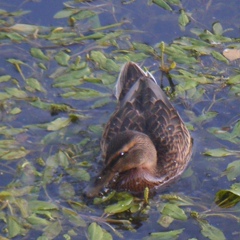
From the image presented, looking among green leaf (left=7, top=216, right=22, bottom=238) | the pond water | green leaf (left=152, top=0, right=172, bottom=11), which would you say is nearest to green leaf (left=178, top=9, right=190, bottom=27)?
the pond water

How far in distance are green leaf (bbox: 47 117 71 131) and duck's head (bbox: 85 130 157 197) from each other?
0.73m

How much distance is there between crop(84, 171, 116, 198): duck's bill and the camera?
21.2ft

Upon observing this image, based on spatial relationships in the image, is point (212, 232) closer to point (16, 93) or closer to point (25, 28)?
point (16, 93)

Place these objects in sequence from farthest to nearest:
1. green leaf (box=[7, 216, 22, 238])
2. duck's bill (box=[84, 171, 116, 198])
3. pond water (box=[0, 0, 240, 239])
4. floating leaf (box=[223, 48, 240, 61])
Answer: floating leaf (box=[223, 48, 240, 61]) → duck's bill (box=[84, 171, 116, 198]) → pond water (box=[0, 0, 240, 239]) → green leaf (box=[7, 216, 22, 238])

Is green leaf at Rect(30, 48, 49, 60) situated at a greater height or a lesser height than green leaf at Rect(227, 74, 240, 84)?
greater

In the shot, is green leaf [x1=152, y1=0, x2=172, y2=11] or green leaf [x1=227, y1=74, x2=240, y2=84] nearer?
green leaf [x1=227, y1=74, x2=240, y2=84]

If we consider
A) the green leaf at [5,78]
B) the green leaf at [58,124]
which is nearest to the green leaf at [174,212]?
the green leaf at [58,124]

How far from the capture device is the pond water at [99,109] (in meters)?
6.30

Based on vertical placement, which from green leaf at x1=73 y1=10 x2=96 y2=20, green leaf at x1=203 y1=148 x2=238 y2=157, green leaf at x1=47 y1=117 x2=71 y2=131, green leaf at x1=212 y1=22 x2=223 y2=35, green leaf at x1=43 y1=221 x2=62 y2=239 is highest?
green leaf at x1=73 y1=10 x2=96 y2=20

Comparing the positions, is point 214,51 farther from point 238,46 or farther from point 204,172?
point 204,172

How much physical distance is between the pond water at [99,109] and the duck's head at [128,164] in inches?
5.1

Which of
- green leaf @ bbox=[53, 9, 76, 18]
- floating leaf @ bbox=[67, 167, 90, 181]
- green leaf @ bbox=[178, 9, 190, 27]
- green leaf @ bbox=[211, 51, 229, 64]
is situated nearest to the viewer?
floating leaf @ bbox=[67, 167, 90, 181]

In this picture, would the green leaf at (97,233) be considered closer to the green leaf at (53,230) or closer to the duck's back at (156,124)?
the green leaf at (53,230)

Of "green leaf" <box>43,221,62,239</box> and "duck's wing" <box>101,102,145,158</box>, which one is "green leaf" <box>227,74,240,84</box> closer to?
"duck's wing" <box>101,102,145,158</box>
